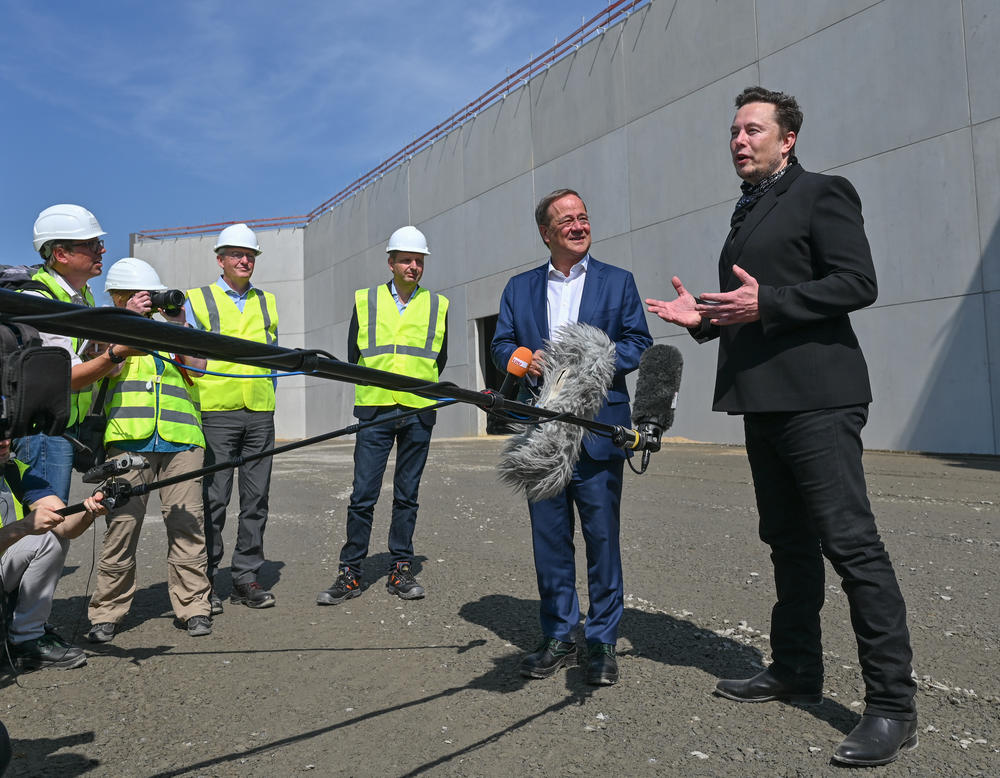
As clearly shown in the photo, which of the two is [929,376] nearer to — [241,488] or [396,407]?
[396,407]

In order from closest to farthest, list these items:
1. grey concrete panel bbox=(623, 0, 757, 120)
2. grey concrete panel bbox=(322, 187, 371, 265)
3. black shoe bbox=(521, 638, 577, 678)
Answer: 1. black shoe bbox=(521, 638, 577, 678)
2. grey concrete panel bbox=(623, 0, 757, 120)
3. grey concrete panel bbox=(322, 187, 371, 265)

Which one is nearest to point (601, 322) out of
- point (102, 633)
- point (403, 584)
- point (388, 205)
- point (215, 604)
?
point (403, 584)

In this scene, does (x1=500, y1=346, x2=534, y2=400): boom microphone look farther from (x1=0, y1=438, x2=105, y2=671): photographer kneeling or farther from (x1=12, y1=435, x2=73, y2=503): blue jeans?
(x1=12, y1=435, x2=73, y2=503): blue jeans

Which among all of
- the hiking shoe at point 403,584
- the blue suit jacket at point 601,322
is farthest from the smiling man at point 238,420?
the blue suit jacket at point 601,322

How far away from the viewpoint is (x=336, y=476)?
41.0ft

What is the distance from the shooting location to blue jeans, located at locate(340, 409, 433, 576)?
5.19 metres

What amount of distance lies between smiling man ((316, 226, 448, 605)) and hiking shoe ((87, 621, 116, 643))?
44.5 inches

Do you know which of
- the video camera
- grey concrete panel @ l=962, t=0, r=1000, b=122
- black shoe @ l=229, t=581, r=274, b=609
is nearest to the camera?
the video camera

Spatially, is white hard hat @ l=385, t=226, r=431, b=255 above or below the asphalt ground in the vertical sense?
above

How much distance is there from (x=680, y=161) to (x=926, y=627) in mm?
12692

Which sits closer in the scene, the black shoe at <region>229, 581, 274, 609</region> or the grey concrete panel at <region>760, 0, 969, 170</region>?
the black shoe at <region>229, 581, 274, 609</region>

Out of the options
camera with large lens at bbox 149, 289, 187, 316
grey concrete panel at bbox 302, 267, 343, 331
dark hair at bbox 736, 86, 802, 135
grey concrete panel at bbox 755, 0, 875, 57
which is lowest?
camera with large lens at bbox 149, 289, 187, 316

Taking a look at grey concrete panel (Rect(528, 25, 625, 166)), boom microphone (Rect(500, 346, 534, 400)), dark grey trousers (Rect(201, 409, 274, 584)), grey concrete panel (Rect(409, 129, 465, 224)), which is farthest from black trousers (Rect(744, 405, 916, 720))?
grey concrete panel (Rect(409, 129, 465, 224))

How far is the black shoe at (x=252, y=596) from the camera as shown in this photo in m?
4.95
